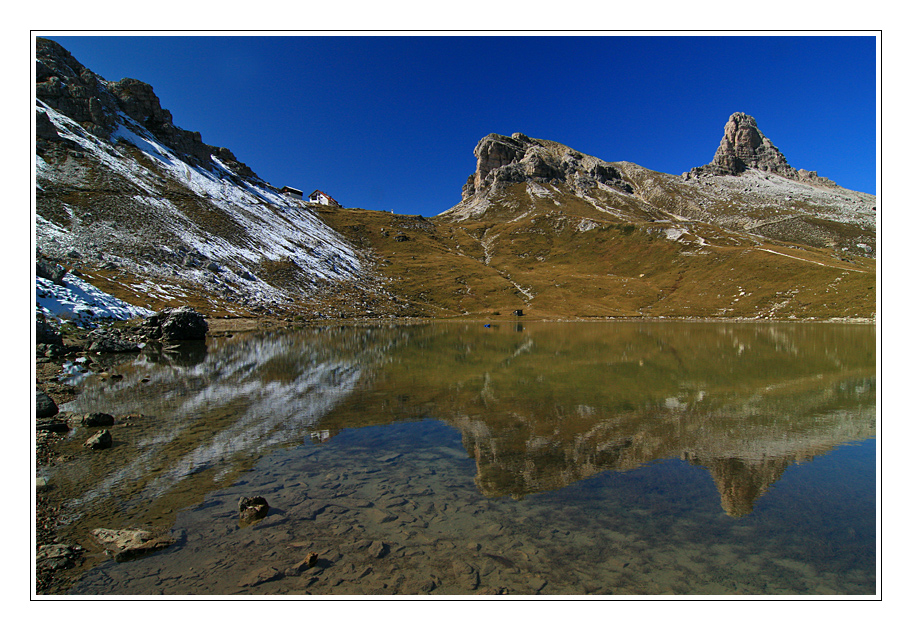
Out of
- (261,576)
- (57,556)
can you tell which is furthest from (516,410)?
(57,556)

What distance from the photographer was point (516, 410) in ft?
66.7

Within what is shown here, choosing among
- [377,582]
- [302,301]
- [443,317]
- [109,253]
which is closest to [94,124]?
[109,253]

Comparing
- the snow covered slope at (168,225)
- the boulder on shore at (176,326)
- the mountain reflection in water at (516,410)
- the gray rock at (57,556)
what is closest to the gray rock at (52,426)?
the mountain reflection in water at (516,410)

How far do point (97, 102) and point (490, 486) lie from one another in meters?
193

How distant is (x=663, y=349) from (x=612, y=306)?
86074mm

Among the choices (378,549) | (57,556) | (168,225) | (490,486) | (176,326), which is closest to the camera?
(57,556)

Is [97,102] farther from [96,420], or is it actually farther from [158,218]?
[96,420]

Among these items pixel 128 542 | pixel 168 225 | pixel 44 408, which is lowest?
pixel 128 542

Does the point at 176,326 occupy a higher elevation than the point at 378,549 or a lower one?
higher

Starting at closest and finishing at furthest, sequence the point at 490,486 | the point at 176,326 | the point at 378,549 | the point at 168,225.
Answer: the point at 378,549 → the point at 490,486 → the point at 176,326 → the point at 168,225

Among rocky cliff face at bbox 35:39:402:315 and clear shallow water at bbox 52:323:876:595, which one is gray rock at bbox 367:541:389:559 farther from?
rocky cliff face at bbox 35:39:402:315

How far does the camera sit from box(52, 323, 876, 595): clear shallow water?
7988 millimetres

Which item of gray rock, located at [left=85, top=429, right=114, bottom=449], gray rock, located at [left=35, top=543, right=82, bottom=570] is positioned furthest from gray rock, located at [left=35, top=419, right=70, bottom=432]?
gray rock, located at [left=35, top=543, right=82, bottom=570]

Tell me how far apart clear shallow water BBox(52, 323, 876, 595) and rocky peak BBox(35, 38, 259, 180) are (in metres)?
149
